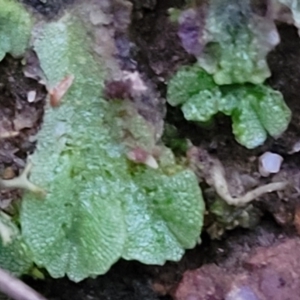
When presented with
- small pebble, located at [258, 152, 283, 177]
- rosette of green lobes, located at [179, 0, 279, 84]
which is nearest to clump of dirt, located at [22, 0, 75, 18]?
rosette of green lobes, located at [179, 0, 279, 84]

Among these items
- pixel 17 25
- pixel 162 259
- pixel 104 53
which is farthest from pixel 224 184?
pixel 17 25

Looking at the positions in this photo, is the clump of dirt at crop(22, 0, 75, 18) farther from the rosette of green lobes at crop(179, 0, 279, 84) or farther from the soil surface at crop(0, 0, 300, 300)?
the rosette of green lobes at crop(179, 0, 279, 84)

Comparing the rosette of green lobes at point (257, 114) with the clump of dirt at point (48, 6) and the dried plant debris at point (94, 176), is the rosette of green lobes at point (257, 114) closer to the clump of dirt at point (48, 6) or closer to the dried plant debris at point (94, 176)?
the dried plant debris at point (94, 176)

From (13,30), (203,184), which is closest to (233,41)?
(203,184)

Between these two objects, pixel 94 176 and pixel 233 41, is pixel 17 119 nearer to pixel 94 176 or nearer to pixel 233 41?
pixel 94 176

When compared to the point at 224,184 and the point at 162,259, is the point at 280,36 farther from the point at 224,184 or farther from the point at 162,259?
the point at 162,259

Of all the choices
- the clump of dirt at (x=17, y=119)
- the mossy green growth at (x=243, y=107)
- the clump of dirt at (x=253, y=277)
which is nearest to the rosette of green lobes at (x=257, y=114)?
the mossy green growth at (x=243, y=107)
